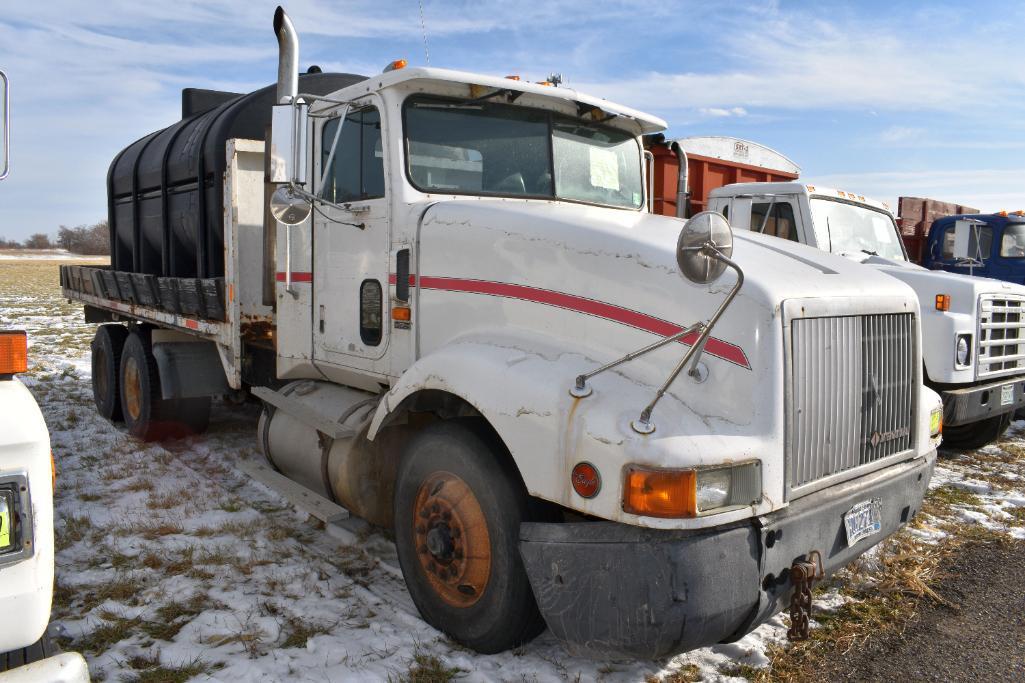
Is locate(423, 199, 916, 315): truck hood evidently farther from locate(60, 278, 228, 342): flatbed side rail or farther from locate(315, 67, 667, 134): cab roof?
locate(60, 278, 228, 342): flatbed side rail

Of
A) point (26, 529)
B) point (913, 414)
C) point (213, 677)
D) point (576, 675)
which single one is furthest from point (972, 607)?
point (26, 529)

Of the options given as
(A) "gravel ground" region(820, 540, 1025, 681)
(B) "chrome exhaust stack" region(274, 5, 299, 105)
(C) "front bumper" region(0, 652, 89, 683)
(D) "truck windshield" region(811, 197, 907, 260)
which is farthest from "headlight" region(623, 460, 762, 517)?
(D) "truck windshield" region(811, 197, 907, 260)

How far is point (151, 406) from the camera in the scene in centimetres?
693

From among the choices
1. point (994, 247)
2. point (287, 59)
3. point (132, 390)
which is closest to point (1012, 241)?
point (994, 247)

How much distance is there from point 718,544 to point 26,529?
2.04 metres

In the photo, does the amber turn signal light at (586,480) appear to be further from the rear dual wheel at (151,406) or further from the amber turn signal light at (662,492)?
the rear dual wheel at (151,406)

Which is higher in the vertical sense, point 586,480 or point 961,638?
point 586,480

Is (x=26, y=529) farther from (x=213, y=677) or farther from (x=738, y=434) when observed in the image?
(x=738, y=434)

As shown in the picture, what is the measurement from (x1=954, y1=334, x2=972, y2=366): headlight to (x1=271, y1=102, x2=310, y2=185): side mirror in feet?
16.4

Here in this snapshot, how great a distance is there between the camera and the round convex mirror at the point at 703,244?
2600mm

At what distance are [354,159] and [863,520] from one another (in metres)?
3.10

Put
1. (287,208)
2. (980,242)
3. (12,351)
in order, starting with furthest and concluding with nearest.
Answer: (980,242) → (287,208) → (12,351)

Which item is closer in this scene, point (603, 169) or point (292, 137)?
point (292, 137)

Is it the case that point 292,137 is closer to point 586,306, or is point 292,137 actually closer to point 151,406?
point 586,306
